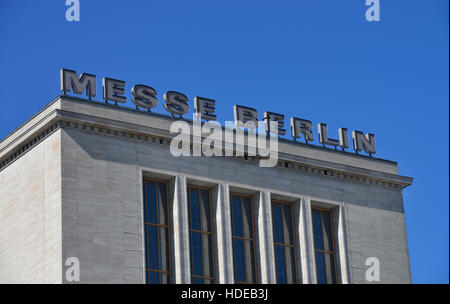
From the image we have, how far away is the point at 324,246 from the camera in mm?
72750

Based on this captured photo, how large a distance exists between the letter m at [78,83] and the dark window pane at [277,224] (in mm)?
13435

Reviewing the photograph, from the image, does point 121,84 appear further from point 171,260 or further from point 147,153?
point 171,260

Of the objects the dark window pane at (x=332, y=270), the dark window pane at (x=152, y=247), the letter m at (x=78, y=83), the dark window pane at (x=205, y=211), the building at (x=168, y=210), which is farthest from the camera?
the dark window pane at (x=332, y=270)

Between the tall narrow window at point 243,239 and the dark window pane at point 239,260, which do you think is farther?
the tall narrow window at point 243,239

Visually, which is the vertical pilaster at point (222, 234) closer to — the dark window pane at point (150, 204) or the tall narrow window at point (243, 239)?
the tall narrow window at point (243, 239)

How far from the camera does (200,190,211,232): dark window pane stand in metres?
68.3

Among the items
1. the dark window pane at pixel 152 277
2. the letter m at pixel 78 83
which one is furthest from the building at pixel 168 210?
the letter m at pixel 78 83

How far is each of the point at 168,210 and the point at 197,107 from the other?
716 centimetres

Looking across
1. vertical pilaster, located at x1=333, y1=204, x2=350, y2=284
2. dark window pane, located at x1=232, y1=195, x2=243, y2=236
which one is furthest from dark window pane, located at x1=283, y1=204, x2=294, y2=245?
vertical pilaster, located at x1=333, y1=204, x2=350, y2=284

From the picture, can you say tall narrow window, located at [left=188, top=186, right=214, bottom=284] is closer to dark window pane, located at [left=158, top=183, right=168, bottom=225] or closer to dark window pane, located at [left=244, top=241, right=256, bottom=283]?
dark window pane, located at [left=158, top=183, right=168, bottom=225]

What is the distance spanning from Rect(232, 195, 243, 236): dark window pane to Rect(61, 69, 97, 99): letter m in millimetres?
10851

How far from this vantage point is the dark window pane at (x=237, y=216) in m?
69.5

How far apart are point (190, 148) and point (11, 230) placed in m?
11.5

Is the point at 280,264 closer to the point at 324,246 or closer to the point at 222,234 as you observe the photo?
the point at 324,246
